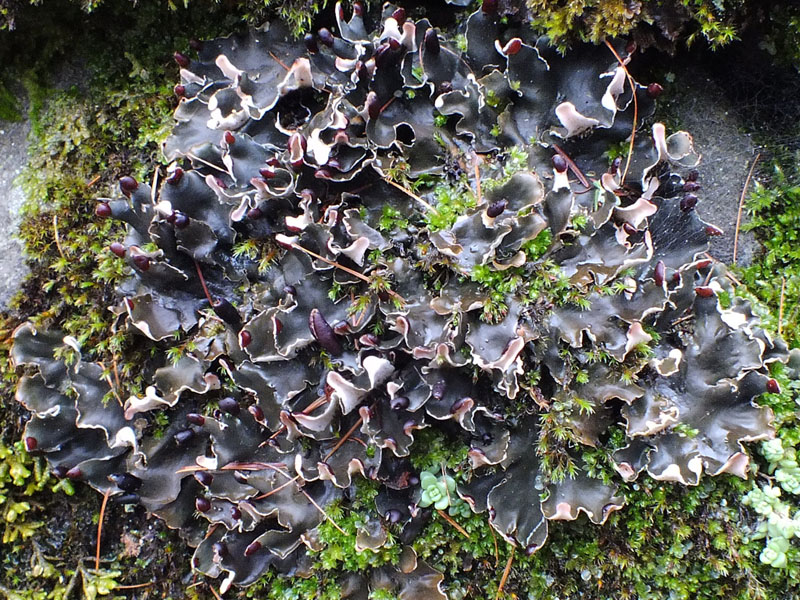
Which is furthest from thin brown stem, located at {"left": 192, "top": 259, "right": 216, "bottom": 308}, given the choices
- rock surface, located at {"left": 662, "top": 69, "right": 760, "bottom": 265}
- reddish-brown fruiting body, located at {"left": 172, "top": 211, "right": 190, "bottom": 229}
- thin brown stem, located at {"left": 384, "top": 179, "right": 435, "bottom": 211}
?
rock surface, located at {"left": 662, "top": 69, "right": 760, "bottom": 265}

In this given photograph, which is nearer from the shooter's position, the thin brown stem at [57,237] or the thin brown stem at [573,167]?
the thin brown stem at [573,167]

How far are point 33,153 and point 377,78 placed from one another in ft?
6.52

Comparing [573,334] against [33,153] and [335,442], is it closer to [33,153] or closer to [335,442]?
[335,442]

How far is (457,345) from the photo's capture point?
2.49 m

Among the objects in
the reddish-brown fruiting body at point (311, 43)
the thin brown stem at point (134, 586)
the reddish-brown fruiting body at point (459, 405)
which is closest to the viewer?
the reddish-brown fruiting body at point (459, 405)

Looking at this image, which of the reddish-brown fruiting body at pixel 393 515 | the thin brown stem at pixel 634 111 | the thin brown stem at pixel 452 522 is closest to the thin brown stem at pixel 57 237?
the reddish-brown fruiting body at pixel 393 515

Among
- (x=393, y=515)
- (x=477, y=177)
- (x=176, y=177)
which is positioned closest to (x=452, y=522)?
(x=393, y=515)

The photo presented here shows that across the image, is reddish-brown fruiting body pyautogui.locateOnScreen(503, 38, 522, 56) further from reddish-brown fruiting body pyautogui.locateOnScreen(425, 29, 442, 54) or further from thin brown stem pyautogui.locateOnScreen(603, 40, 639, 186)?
thin brown stem pyautogui.locateOnScreen(603, 40, 639, 186)

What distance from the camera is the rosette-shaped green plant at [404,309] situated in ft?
8.23

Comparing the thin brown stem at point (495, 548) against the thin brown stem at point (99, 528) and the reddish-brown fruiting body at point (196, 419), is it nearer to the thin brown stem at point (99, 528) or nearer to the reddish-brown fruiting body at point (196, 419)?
the reddish-brown fruiting body at point (196, 419)

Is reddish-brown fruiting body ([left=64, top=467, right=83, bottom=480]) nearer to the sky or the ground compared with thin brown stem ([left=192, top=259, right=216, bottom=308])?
nearer to the ground

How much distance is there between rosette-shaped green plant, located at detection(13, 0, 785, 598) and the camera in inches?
98.7

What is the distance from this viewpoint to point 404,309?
2.56m

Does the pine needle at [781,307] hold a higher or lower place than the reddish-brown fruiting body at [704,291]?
lower
